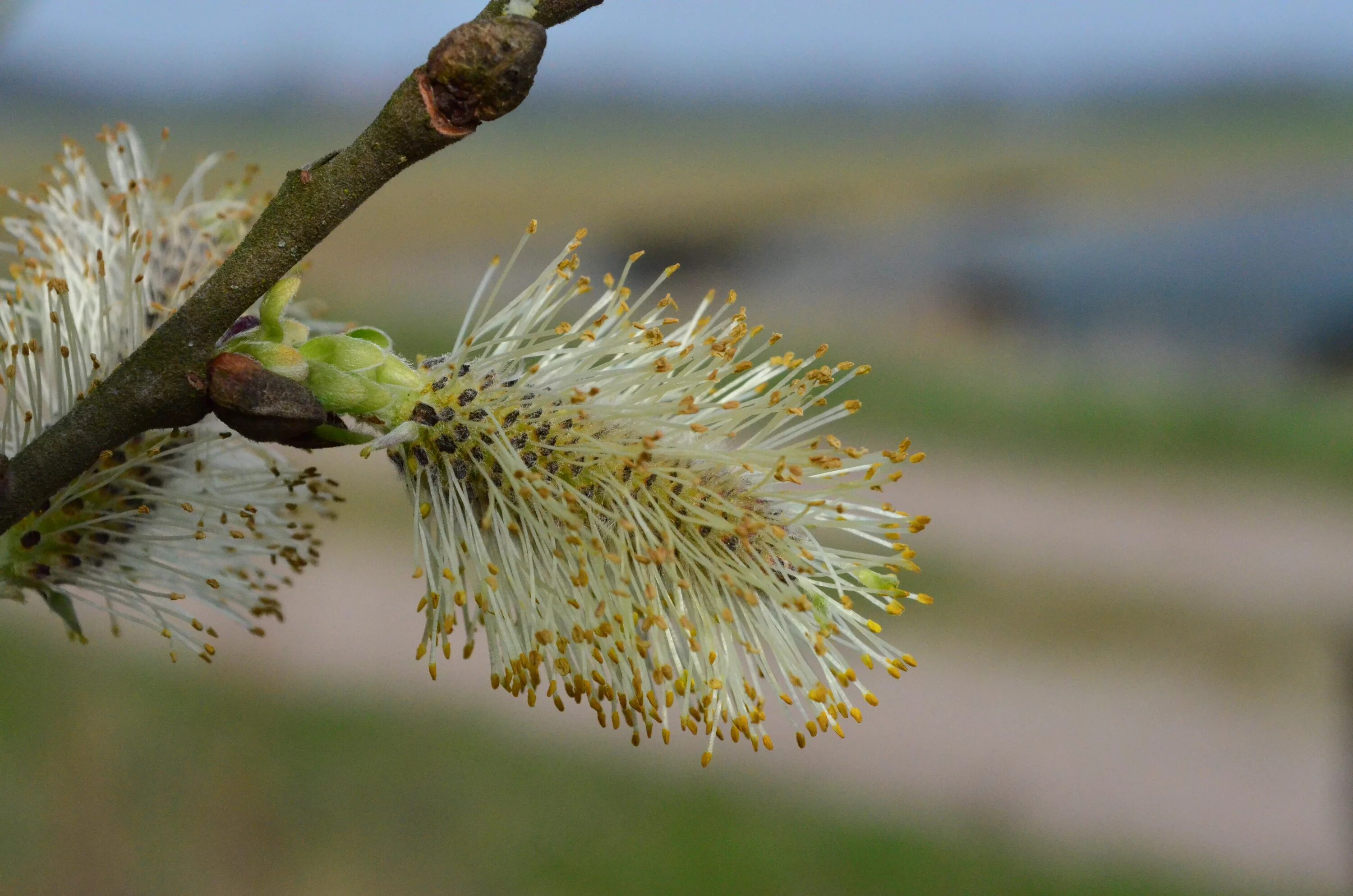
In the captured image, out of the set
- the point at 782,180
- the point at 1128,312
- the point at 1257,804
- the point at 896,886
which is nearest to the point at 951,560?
the point at 1257,804

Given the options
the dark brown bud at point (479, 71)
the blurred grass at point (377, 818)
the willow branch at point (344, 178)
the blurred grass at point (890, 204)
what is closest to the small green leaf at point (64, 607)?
the willow branch at point (344, 178)

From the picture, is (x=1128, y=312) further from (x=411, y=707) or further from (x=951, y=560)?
(x=411, y=707)

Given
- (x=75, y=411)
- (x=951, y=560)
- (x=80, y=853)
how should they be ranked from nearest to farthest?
(x=75, y=411) < (x=80, y=853) < (x=951, y=560)

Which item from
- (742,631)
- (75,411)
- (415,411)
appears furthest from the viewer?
(742,631)

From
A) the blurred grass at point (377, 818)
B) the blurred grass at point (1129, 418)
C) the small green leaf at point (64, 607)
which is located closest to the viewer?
the small green leaf at point (64, 607)

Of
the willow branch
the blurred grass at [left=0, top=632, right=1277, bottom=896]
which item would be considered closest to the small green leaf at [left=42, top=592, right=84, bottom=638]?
the willow branch

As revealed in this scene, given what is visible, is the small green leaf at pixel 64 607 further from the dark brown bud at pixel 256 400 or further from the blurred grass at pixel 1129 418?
the blurred grass at pixel 1129 418
